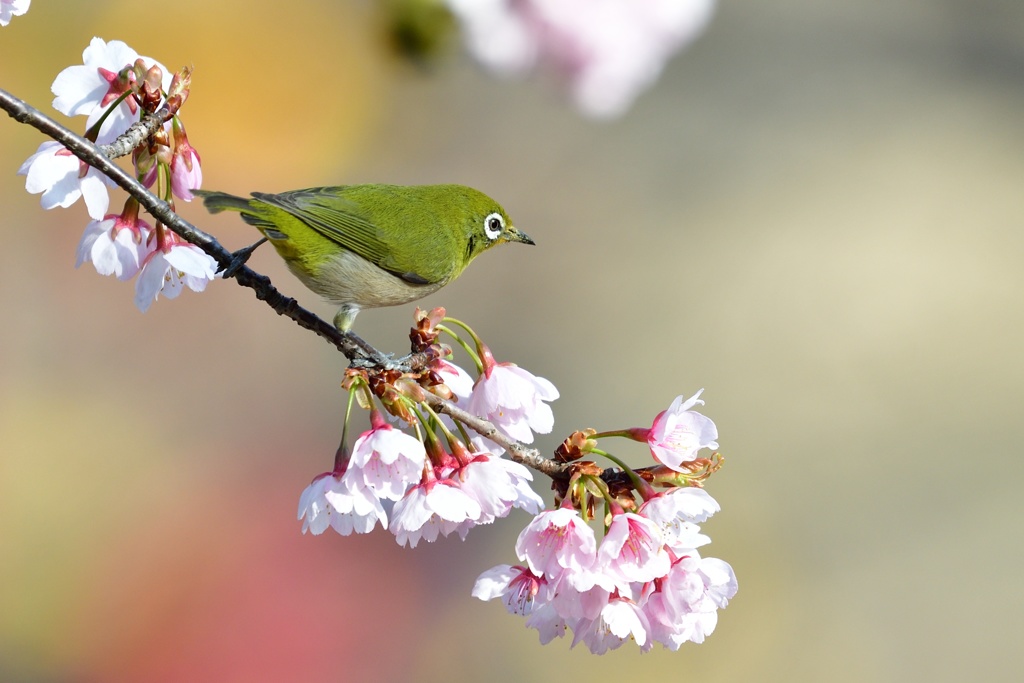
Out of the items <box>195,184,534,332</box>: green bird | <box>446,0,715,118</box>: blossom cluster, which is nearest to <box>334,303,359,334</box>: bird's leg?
<box>195,184,534,332</box>: green bird

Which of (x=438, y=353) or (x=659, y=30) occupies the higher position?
(x=659, y=30)

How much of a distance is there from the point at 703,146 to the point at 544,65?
34.6 inches

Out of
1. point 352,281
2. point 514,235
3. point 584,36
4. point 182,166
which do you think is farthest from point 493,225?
point 584,36

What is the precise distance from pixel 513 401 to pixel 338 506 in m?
0.10

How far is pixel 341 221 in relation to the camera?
0.55m

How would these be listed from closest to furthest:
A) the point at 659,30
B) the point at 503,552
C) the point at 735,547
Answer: the point at 659,30
the point at 503,552
the point at 735,547

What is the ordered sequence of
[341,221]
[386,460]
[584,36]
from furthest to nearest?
[584,36]
[341,221]
[386,460]

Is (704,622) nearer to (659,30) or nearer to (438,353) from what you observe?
(438,353)

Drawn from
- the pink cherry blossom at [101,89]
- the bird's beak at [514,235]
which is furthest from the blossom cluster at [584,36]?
the pink cherry blossom at [101,89]

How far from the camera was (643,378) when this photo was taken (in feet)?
6.28

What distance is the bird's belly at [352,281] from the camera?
1.80 ft

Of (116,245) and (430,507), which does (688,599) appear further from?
(116,245)

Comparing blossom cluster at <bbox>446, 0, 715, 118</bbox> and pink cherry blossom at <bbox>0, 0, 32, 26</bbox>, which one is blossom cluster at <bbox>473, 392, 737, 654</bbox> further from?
blossom cluster at <bbox>446, 0, 715, 118</bbox>

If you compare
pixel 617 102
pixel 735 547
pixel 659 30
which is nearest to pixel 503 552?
pixel 735 547
